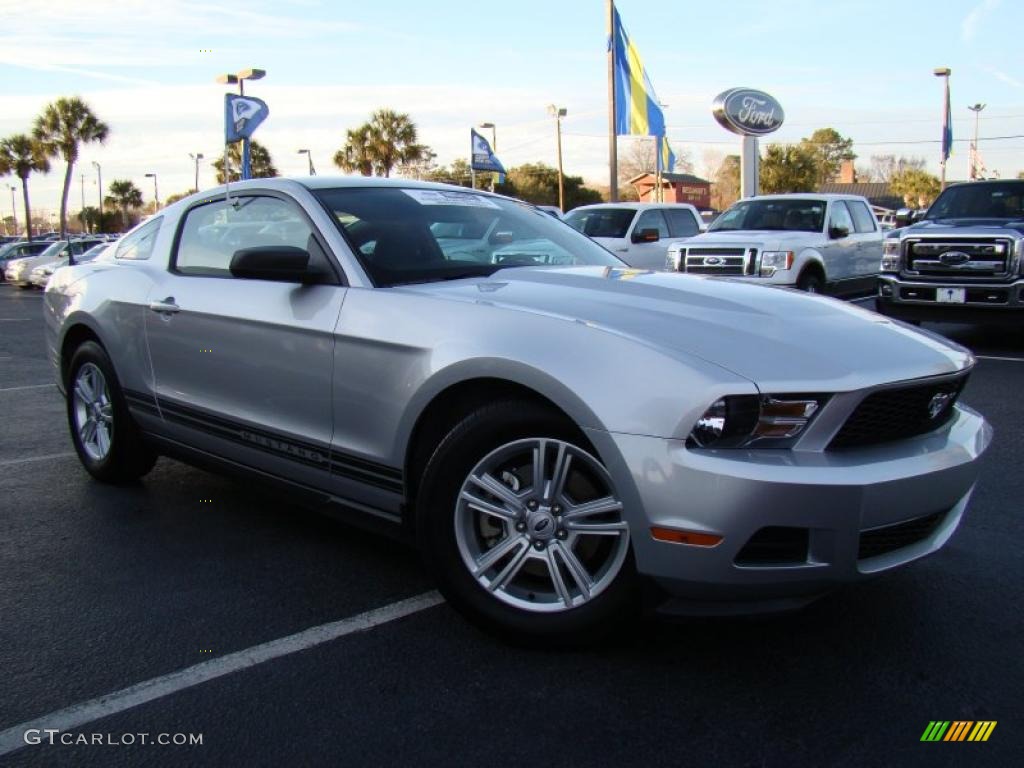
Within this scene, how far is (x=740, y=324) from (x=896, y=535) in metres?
0.76

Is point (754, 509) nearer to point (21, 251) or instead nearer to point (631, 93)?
point (631, 93)

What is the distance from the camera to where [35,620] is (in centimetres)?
320

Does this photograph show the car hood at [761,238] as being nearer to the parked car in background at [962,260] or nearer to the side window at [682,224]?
the parked car in background at [962,260]

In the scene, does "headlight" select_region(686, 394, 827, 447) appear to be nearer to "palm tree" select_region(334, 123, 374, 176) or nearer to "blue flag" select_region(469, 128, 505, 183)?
"blue flag" select_region(469, 128, 505, 183)

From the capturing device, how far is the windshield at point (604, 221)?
596 inches

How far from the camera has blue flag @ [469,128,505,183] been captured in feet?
101

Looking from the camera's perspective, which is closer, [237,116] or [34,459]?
[34,459]

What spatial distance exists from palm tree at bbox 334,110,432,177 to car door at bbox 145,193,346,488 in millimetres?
43253

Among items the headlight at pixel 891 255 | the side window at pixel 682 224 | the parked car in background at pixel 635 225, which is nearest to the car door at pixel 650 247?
the parked car in background at pixel 635 225

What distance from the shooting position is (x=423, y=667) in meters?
2.81

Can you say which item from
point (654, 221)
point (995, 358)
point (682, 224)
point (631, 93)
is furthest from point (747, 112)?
point (995, 358)

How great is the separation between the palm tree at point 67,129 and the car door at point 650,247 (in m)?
50.0

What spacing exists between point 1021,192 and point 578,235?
821cm

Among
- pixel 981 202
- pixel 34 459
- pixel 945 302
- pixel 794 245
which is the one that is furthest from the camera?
pixel 794 245
